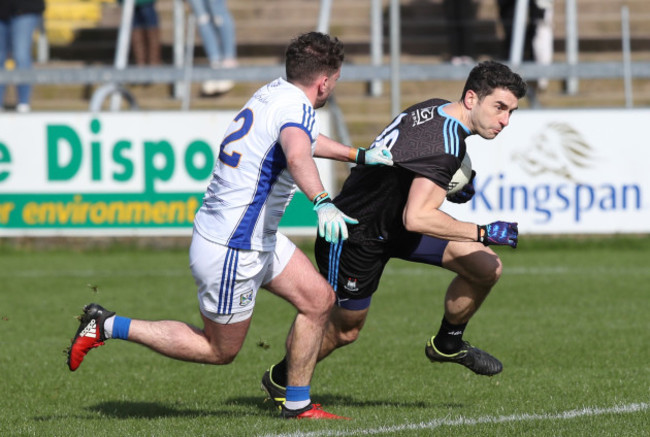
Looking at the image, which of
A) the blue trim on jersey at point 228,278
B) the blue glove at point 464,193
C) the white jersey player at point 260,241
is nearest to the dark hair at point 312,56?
the white jersey player at point 260,241

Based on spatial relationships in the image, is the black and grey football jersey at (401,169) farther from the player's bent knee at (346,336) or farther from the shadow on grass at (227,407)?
the shadow on grass at (227,407)

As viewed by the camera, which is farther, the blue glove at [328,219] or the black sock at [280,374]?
the black sock at [280,374]

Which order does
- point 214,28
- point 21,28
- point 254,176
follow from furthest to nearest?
point 214,28 < point 21,28 < point 254,176

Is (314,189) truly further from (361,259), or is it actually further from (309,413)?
(309,413)

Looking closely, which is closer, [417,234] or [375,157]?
[375,157]

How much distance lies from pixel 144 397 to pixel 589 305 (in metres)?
4.59

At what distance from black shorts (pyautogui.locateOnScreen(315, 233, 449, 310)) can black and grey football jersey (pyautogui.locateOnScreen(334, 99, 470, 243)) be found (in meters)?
0.07

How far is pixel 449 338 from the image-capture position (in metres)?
6.71

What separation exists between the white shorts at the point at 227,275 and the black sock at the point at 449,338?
1141mm

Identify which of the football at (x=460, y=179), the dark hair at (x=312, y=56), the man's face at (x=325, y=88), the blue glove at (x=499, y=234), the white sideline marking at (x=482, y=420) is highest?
the dark hair at (x=312, y=56)

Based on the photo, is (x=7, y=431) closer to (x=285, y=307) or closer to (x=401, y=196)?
(x=401, y=196)

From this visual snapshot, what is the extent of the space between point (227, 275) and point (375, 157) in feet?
3.19

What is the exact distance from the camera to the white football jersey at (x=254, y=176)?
229 inches

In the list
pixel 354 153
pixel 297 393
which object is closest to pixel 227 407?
pixel 297 393
